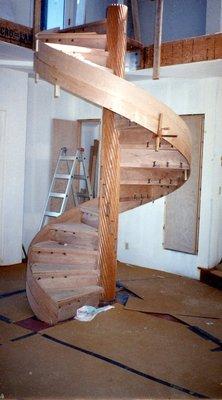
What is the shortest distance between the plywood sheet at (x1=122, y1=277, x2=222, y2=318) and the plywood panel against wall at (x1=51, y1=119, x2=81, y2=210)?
6.99 feet

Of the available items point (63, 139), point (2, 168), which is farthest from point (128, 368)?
point (63, 139)

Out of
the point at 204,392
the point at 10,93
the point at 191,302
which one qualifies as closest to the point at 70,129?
the point at 10,93

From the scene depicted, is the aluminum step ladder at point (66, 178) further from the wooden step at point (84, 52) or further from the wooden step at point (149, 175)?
the wooden step at point (84, 52)

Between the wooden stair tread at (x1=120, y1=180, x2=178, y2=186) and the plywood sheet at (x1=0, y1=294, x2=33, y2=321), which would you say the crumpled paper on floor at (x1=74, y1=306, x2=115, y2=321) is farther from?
the wooden stair tread at (x1=120, y1=180, x2=178, y2=186)

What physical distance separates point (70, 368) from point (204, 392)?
95cm

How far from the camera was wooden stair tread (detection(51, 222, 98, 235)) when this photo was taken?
4.29 meters

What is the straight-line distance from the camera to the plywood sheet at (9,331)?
11.3ft

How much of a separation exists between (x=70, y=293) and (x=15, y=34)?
3.02 meters

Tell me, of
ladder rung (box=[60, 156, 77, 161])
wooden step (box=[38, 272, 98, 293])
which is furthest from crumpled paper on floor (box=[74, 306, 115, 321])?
ladder rung (box=[60, 156, 77, 161])

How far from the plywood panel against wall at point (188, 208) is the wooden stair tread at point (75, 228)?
A: 1.64 metres

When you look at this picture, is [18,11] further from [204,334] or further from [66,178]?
[204,334]

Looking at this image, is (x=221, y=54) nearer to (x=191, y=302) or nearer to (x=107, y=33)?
(x=107, y=33)

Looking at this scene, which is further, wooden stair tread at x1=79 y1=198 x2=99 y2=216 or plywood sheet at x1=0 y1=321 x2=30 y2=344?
wooden stair tread at x1=79 y1=198 x2=99 y2=216

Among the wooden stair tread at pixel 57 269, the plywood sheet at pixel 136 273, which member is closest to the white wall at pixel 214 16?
the plywood sheet at pixel 136 273
